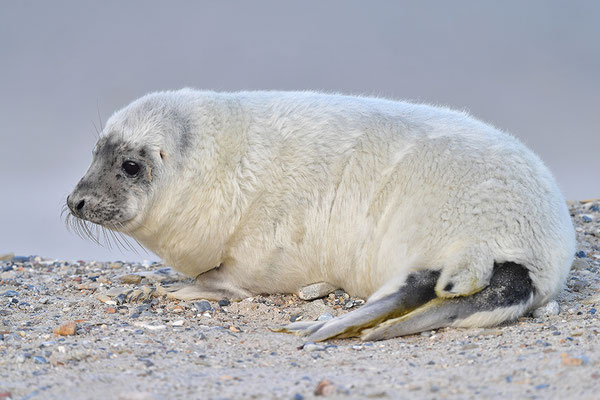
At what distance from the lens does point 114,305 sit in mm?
6805

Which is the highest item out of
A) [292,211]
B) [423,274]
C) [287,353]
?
[292,211]

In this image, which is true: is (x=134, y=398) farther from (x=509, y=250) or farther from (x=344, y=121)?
(x=344, y=121)

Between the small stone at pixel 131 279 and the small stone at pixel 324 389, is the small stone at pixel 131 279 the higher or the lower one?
the higher one

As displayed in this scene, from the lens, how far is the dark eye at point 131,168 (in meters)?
6.57

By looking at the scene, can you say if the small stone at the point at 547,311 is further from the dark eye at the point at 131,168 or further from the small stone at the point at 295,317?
the dark eye at the point at 131,168

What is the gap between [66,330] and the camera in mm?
5637

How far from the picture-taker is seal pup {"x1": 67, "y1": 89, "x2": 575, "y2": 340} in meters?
5.70

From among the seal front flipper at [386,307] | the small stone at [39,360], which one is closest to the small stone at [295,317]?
the seal front flipper at [386,307]

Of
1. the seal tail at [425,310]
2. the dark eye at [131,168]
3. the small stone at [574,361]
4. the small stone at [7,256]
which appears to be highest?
the dark eye at [131,168]

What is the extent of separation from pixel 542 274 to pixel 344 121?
2.02 meters

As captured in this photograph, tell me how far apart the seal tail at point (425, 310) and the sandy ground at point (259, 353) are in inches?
3.4

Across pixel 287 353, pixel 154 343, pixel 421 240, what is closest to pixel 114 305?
pixel 154 343

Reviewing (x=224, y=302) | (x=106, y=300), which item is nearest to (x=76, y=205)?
(x=106, y=300)

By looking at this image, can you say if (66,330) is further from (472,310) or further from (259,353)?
(472,310)
